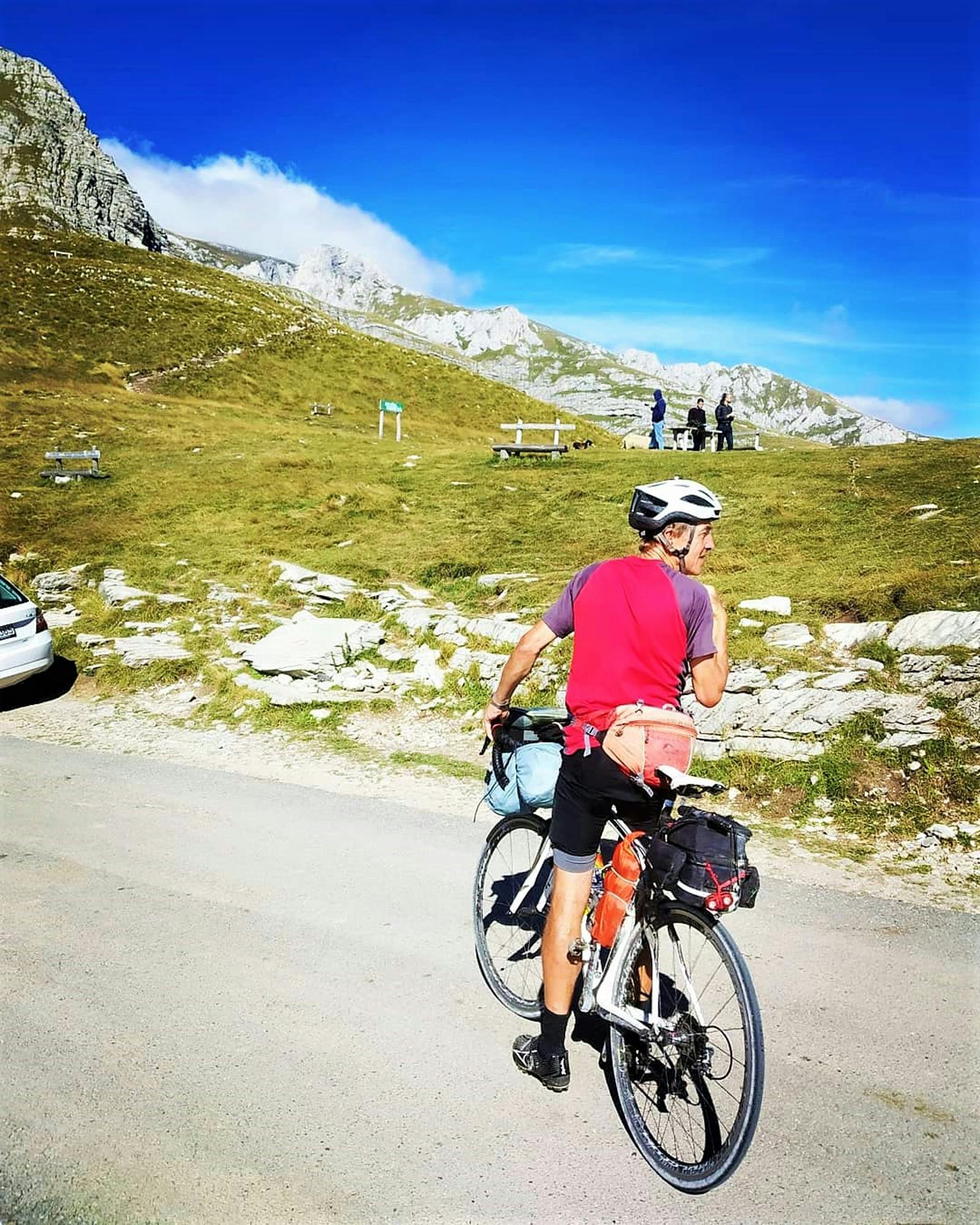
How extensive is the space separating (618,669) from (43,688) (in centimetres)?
1028

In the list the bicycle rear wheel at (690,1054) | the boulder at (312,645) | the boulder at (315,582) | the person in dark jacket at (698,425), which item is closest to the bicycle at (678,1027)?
the bicycle rear wheel at (690,1054)

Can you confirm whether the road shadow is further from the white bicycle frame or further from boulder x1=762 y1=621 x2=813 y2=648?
boulder x1=762 y1=621 x2=813 y2=648

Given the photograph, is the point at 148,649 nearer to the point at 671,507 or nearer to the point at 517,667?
the point at 517,667

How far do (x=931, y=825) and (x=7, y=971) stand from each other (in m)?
6.54

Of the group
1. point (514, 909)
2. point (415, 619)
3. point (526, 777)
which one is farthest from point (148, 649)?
point (526, 777)

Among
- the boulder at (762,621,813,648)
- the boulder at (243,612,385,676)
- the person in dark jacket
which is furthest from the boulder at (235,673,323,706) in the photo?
the person in dark jacket

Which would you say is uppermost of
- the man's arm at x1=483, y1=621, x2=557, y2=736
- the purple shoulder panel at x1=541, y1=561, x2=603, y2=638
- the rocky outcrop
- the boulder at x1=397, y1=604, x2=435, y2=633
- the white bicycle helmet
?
the rocky outcrop

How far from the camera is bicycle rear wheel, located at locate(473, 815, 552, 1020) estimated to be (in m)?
4.27

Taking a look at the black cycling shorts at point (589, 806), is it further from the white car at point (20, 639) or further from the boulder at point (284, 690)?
the white car at point (20, 639)

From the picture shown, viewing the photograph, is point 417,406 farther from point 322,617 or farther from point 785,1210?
point 785,1210

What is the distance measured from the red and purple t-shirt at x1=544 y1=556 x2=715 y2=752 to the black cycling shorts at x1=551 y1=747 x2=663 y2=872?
0.13 metres

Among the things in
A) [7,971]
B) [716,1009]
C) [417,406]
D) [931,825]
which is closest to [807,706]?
[931,825]

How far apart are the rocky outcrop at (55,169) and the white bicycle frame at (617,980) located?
305 feet

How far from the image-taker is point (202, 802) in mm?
7102
